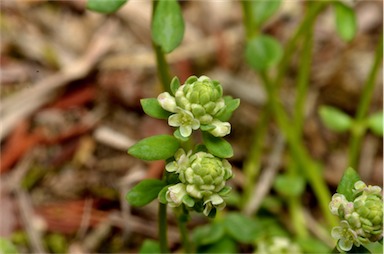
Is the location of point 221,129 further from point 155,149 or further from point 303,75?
point 303,75

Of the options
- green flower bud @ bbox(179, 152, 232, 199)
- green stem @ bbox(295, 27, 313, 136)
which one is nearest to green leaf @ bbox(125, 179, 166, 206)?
green flower bud @ bbox(179, 152, 232, 199)

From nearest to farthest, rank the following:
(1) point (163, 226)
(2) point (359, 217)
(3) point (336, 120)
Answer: (2) point (359, 217)
(1) point (163, 226)
(3) point (336, 120)

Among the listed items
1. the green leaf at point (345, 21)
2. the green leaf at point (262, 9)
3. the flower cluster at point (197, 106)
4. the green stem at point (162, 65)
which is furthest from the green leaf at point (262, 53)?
the flower cluster at point (197, 106)

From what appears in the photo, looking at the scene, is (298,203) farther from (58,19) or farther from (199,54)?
(58,19)

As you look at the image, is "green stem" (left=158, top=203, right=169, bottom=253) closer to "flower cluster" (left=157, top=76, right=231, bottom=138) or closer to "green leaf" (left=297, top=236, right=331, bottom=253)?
"flower cluster" (left=157, top=76, right=231, bottom=138)

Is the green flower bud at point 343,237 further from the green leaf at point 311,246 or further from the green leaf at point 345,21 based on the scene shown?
the green leaf at point 345,21

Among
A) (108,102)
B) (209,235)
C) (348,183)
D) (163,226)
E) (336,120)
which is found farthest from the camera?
(108,102)

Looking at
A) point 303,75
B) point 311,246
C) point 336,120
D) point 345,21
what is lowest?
point 311,246

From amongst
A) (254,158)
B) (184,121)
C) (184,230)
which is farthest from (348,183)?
(254,158)
